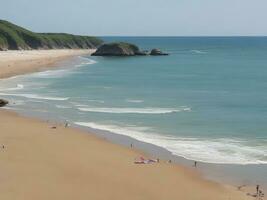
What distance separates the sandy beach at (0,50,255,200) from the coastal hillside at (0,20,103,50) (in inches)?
4550

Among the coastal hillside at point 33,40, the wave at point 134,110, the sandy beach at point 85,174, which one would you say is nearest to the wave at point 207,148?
the sandy beach at point 85,174

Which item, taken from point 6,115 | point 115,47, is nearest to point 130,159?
point 6,115

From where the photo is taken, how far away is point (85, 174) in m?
24.3

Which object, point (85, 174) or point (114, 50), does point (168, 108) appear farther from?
point (114, 50)

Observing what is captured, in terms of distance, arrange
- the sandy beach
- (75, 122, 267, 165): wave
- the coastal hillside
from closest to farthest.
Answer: the sandy beach < (75, 122, 267, 165): wave < the coastal hillside

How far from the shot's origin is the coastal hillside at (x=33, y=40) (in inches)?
5945

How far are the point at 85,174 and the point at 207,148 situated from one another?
9.42 metres

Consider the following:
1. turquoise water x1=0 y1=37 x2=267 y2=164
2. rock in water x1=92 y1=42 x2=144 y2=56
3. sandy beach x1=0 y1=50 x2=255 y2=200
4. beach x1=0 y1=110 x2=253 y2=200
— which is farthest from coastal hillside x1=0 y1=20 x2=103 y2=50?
beach x1=0 y1=110 x2=253 y2=200

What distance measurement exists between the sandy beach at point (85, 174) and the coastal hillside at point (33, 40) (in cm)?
11558

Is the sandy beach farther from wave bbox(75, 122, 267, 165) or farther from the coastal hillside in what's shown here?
the coastal hillside

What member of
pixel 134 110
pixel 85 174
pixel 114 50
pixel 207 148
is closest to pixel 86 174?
pixel 85 174

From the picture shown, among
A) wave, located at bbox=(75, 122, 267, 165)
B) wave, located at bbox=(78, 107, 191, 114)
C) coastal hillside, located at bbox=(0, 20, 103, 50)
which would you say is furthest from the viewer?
coastal hillside, located at bbox=(0, 20, 103, 50)

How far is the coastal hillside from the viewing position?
15100 cm

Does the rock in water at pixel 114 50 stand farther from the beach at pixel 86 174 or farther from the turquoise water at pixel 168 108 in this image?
the beach at pixel 86 174
